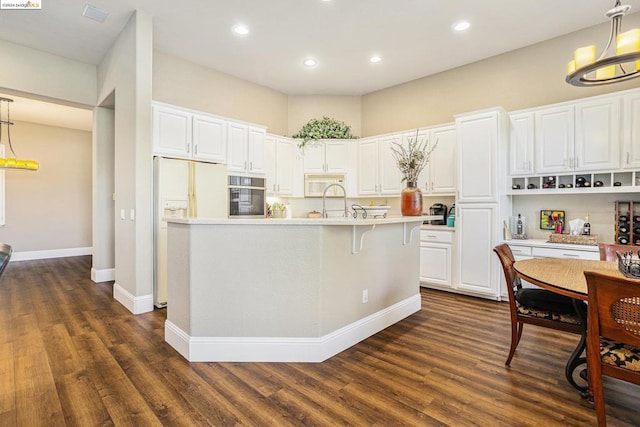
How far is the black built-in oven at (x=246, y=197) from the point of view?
4.68m

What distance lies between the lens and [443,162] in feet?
15.6

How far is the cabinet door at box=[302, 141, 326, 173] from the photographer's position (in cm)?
580

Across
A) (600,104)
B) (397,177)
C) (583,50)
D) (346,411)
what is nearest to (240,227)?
(346,411)

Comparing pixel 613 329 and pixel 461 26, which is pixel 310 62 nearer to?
pixel 461 26

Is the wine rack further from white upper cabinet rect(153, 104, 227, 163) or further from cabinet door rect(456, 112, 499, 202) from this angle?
white upper cabinet rect(153, 104, 227, 163)

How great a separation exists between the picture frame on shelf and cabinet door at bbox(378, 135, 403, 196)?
1981 mm

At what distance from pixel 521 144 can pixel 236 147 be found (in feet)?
13.0

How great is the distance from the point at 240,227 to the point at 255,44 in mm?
3098

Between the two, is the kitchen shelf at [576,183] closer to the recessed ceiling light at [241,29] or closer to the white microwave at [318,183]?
the white microwave at [318,183]

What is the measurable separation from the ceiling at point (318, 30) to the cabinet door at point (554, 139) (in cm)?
87

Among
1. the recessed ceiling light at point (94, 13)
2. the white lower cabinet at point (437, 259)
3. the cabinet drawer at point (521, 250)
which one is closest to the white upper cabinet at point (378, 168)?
the white lower cabinet at point (437, 259)

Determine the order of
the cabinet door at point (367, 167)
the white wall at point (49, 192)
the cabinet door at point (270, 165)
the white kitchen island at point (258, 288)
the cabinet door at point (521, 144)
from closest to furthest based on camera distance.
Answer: the white kitchen island at point (258, 288) < the cabinet door at point (521, 144) < the cabinet door at point (270, 165) < the cabinet door at point (367, 167) < the white wall at point (49, 192)

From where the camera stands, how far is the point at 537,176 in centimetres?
406

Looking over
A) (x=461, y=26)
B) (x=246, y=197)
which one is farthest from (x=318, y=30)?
(x=246, y=197)
